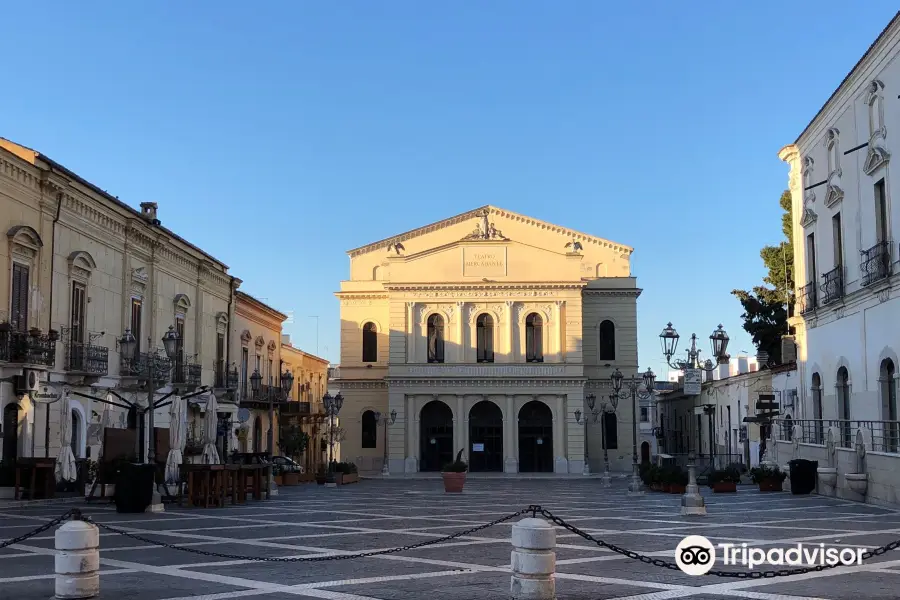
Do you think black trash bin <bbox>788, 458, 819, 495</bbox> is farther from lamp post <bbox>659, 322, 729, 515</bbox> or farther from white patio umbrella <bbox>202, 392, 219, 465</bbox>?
white patio umbrella <bbox>202, 392, 219, 465</bbox>

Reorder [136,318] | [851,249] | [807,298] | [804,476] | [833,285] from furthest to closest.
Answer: [136,318] < [807,298] < [833,285] < [804,476] < [851,249]

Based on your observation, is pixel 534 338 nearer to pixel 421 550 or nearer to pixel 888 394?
pixel 888 394

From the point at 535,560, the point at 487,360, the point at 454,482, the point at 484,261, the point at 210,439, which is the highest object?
the point at 484,261

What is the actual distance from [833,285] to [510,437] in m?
27.0

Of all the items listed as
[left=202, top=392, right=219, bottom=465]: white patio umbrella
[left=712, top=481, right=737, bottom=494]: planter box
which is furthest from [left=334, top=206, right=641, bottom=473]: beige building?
[left=202, top=392, right=219, bottom=465]: white patio umbrella

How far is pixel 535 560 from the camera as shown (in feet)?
30.5

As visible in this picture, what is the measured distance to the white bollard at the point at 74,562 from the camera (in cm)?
990

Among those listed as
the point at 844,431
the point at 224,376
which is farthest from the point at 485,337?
the point at 844,431

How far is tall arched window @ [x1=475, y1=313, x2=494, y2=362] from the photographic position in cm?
5488

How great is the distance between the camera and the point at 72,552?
32.5ft

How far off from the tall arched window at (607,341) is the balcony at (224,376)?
77.5 feet

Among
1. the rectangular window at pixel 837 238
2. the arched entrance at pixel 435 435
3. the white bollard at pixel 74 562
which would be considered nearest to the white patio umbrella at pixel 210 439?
the white bollard at pixel 74 562

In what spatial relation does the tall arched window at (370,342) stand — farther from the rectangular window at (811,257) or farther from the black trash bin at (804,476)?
the black trash bin at (804,476)

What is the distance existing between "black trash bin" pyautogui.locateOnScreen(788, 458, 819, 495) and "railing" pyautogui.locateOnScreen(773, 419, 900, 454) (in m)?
0.97
